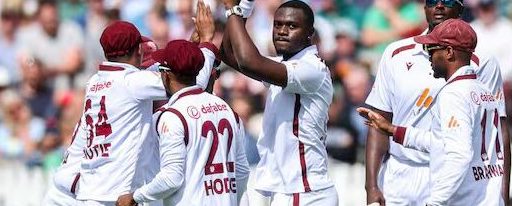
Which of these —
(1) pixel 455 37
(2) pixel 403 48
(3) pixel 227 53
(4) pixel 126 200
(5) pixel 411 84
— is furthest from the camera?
(2) pixel 403 48

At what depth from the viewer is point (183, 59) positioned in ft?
29.3

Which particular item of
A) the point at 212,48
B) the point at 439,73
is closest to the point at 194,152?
the point at 212,48

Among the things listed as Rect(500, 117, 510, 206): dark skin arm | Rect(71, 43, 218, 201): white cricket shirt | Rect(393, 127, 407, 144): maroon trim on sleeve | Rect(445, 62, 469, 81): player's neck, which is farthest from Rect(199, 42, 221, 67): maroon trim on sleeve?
Rect(500, 117, 510, 206): dark skin arm

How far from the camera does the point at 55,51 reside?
17.1 m

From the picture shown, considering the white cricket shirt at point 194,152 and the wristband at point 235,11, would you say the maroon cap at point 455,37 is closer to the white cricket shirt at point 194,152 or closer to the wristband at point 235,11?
the wristband at point 235,11

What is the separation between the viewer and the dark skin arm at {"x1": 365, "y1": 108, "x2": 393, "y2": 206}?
997 cm

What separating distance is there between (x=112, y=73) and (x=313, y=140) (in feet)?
4.90

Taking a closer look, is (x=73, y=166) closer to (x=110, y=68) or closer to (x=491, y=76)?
(x=110, y=68)

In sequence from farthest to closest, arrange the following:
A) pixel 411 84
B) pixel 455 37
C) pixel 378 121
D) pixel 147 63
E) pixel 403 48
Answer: pixel 147 63, pixel 403 48, pixel 411 84, pixel 378 121, pixel 455 37

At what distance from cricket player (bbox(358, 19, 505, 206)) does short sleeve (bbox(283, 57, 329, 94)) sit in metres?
0.63

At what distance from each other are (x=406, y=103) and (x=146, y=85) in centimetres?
179

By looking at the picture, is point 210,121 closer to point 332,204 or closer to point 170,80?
point 170,80

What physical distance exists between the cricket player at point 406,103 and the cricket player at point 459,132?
2.84ft

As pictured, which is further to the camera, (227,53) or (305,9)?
(227,53)
